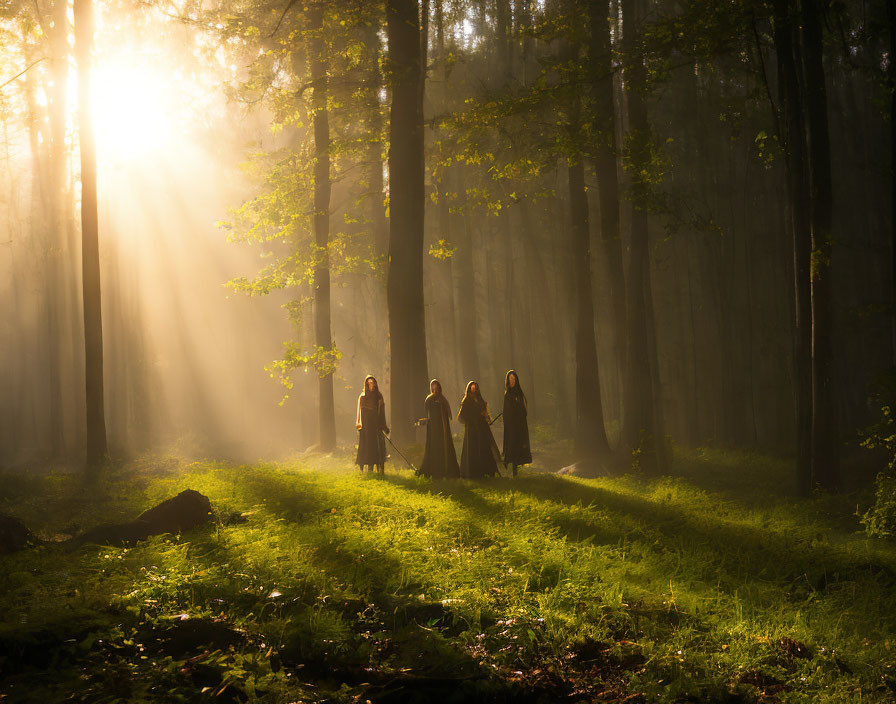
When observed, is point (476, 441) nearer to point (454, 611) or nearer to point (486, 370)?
point (454, 611)

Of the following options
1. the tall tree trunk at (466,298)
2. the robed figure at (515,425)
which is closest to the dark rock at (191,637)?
the robed figure at (515,425)

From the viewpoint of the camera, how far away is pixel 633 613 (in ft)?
17.4

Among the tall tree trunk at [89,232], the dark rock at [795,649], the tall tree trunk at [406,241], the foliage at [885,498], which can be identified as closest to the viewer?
the dark rock at [795,649]

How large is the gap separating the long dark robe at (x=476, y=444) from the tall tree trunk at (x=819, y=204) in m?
5.54

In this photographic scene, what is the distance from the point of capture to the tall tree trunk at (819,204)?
10.6 meters

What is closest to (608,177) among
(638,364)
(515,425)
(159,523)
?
(638,364)

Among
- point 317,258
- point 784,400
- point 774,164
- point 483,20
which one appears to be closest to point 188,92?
point 317,258

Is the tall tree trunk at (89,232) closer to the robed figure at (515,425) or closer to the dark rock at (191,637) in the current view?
the robed figure at (515,425)

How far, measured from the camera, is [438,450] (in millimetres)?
12523

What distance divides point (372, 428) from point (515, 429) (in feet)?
9.42

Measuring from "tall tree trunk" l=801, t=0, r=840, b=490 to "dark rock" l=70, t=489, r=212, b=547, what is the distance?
950 cm

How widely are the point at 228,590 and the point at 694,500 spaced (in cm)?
844

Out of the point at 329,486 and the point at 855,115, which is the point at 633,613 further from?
the point at 855,115

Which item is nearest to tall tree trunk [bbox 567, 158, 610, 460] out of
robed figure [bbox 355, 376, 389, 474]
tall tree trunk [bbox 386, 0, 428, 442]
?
tall tree trunk [bbox 386, 0, 428, 442]
